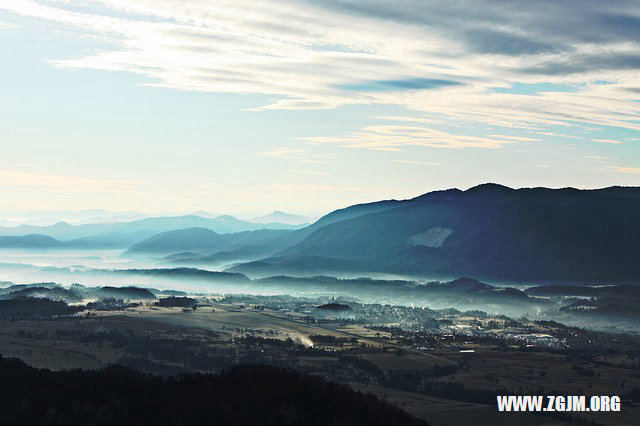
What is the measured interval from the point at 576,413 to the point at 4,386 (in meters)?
94.2

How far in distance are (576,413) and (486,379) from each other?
38.4 meters

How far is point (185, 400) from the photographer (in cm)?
5900

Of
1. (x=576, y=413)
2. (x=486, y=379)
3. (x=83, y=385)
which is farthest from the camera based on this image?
(x=486, y=379)

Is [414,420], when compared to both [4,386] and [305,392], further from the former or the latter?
[4,386]

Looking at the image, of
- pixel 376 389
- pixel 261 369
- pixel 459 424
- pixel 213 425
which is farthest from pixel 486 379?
pixel 213 425

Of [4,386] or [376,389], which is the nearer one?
[4,386]

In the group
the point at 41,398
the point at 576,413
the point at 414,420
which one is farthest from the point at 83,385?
the point at 576,413

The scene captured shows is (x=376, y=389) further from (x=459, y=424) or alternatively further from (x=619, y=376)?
(x=619, y=376)

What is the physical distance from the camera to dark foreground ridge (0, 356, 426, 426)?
56.3m

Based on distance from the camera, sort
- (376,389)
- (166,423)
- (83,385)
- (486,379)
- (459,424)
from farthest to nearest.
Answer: (486,379)
(376,389)
(459,424)
(83,385)
(166,423)

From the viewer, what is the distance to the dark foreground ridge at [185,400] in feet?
185

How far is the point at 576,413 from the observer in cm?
13300

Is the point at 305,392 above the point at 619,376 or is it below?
above

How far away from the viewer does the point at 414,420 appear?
63031 mm
